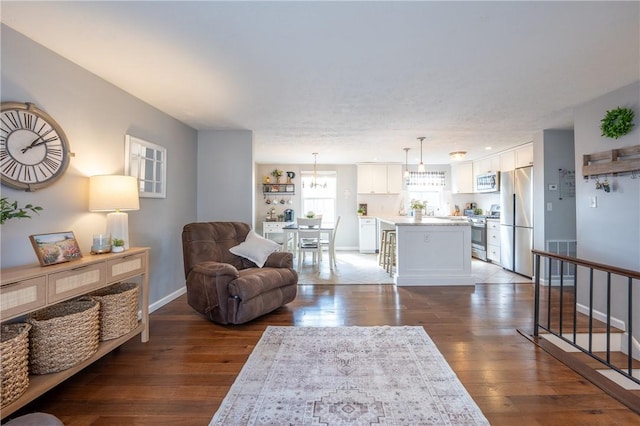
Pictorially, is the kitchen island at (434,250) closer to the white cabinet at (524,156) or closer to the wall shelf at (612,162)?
the wall shelf at (612,162)

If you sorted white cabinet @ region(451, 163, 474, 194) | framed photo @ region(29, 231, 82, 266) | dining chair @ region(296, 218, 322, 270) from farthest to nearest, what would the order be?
white cabinet @ region(451, 163, 474, 194), dining chair @ region(296, 218, 322, 270), framed photo @ region(29, 231, 82, 266)

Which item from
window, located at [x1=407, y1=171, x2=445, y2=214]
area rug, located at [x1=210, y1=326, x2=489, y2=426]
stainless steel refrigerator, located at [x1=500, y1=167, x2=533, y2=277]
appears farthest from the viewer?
window, located at [x1=407, y1=171, x2=445, y2=214]

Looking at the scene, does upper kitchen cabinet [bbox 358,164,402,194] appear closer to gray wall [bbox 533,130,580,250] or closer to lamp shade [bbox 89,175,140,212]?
gray wall [bbox 533,130,580,250]

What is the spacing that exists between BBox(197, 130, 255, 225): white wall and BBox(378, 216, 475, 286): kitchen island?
2304 millimetres

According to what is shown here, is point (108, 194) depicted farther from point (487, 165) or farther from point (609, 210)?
point (487, 165)

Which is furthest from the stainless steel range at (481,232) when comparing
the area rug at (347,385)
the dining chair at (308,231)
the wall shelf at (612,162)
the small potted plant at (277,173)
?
the small potted plant at (277,173)

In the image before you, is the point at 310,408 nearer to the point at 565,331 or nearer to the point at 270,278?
the point at 270,278

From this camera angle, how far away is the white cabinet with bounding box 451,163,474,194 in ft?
21.8

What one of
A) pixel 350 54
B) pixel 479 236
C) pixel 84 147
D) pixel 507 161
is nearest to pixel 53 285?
pixel 84 147

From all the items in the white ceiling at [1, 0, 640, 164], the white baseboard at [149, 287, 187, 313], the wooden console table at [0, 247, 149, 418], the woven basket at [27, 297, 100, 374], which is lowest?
the white baseboard at [149, 287, 187, 313]

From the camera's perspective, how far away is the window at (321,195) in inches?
291

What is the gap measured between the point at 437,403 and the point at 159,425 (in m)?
1.58

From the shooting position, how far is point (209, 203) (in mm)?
4215

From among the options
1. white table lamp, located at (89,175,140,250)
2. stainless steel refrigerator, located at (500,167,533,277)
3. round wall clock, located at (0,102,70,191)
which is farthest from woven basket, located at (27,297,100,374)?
stainless steel refrigerator, located at (500,167,533,277)
